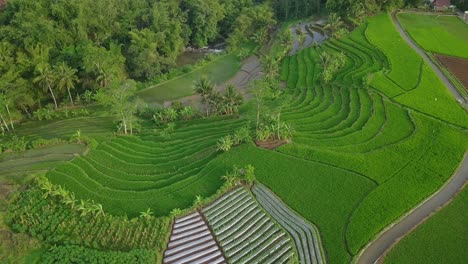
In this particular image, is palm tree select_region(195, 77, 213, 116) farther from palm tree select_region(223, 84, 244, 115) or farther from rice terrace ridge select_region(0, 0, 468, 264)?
palm tree select_region(223, 84, 244, 115)

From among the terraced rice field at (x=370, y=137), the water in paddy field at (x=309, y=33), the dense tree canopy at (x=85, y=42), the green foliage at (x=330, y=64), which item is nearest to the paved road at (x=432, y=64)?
the terraced rice field at (x=370, y=137)

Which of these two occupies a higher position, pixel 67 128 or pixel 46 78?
pixel 46 78

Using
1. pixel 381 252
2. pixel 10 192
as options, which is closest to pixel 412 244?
pixel 381 252

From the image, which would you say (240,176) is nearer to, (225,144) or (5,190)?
(225,144)

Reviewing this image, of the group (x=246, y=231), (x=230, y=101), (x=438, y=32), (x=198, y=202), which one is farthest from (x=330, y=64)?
(x=246, y=231)

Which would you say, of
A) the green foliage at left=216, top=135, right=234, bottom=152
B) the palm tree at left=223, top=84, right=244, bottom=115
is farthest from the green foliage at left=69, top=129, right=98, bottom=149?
the palm tree at left=223, top=84, right=244, bottom=115

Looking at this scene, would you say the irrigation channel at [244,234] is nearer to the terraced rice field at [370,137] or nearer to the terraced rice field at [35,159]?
the terraced rice field at [370,137]

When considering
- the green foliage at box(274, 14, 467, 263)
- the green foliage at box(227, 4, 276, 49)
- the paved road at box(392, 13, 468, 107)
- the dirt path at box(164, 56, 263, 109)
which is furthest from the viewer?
the green foliage at box(227, 4, 276, 49)

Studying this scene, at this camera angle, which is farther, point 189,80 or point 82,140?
point 189,80
